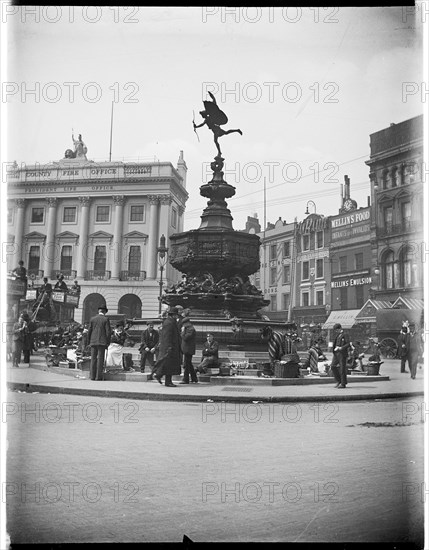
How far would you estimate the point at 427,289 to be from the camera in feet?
19.4

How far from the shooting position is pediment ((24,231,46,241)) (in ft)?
23.7

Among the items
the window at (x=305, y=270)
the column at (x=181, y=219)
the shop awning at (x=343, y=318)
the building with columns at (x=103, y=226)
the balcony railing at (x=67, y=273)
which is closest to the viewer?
the building with columns at (x=103, y=226)

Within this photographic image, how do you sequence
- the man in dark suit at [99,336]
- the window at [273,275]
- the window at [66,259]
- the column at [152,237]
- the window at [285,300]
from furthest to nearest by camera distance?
the window at [273,275] → the window at [285,300] → the column at [152,237] → the man in dark suit at [99,336] → the window at [66,259]

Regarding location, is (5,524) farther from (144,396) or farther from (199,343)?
(199,343)

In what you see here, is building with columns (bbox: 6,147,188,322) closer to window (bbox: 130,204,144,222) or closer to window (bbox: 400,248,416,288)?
window (bbox: 130,204,144,222)

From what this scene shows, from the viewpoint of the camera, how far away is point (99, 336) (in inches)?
443

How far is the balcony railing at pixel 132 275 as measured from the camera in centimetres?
1119

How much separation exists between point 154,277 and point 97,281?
263 centimetres

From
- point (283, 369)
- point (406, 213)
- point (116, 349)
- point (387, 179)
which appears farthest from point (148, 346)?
point (406, 213)

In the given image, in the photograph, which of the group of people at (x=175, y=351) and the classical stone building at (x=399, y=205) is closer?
the classical stone building at (x=399, y=205)

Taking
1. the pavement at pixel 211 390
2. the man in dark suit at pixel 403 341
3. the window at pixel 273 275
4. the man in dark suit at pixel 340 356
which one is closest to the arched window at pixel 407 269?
the man in dark suit at pixel 403 341

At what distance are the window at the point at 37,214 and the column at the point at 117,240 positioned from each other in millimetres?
3175

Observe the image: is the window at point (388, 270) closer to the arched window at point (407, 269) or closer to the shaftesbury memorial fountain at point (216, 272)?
the arched window at point (407, 269)

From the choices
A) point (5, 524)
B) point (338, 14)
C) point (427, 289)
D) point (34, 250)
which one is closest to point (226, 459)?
point (5, 524)
